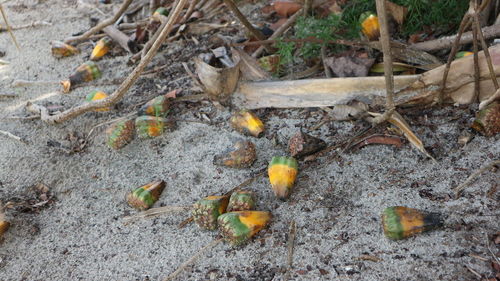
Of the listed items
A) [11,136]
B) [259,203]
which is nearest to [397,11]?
[259,203]

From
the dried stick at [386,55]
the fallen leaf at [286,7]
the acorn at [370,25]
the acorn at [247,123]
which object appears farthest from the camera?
the fallen leaf at [286,7]

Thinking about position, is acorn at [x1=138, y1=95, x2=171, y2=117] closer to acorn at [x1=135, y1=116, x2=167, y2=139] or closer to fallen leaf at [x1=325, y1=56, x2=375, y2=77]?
acorn at [x1=135, y1=116, x2=167, y2=139]

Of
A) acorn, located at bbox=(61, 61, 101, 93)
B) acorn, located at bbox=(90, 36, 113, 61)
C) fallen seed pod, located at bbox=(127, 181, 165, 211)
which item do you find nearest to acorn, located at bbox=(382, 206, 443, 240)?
fallen seed pod, located at bbox=(127, 181, 165, 211)

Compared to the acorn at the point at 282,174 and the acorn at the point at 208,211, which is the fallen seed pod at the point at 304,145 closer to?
the acorn at the point at 282,174

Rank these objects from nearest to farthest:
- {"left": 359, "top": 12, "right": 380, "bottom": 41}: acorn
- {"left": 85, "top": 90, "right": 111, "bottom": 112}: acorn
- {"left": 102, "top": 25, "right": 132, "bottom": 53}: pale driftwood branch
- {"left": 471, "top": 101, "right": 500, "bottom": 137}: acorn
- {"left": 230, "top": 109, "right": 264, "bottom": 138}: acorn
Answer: {"left": 471, "top": 101, "right": 500, "bottom": 137}: acorn, {"left": 230, "top": 109, "right": 264, "bottom": 138}: acorn, {"left": 359, "top": 12, "right": 380, "bottom": 41}: acorn, {"left": 85, "top": 90, "right": 111, "bottom": 112}: acorn, {"left": 102, "top": 25, "right": 132, "bottom": 53}: pale driftwood branch

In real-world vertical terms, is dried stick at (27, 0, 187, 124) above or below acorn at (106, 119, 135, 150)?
above

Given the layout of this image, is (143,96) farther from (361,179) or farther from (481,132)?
(481,132)

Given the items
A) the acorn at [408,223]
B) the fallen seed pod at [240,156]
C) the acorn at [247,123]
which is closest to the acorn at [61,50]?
the acorn at [247,123]

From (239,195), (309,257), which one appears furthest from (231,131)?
(309,257)
